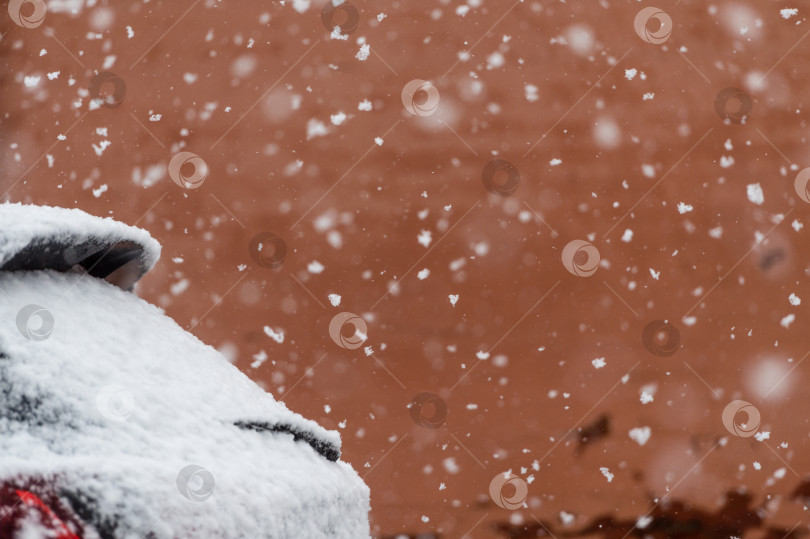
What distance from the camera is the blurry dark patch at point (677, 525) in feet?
4.86

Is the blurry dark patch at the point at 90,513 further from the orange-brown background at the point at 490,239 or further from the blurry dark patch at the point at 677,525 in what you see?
the blurry dark patch at the point at 677,525

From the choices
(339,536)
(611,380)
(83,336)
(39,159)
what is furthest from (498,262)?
(39,159)

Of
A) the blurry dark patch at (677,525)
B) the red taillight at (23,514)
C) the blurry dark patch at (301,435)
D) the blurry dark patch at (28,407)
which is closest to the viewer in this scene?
the red taillight at (23,514)

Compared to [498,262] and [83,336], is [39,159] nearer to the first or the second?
[498,262]

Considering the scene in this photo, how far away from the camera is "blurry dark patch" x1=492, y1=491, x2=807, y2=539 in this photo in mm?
1480

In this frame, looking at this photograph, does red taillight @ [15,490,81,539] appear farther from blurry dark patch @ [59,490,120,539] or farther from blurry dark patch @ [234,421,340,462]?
blurry dark patch @ [234,421,340,462]

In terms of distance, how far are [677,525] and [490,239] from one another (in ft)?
2.34

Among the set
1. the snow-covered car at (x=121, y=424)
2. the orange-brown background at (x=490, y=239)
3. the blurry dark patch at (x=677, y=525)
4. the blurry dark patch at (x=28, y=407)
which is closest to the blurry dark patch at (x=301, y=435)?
the snow-covered car at (x=121, y=424)

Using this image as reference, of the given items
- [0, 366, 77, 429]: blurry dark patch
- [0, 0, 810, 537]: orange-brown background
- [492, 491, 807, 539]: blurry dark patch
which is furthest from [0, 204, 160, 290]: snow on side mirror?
[492, 491, 807, 539]: blurry dark patch

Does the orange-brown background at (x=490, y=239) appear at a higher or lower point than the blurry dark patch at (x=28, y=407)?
higher

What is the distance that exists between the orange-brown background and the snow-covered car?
66 centimetres

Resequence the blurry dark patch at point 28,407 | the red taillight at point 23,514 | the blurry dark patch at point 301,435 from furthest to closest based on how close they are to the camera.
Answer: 1. the blurry dark patch at point 301,435
2. the blurry dark patch at point 28,407
3. the red taillight at point 23,514

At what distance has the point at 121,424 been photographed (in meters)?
0.58

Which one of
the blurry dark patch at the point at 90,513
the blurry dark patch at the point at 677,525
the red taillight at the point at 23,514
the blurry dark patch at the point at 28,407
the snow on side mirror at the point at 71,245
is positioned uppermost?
the blurry dark patch at the point at 677,525
